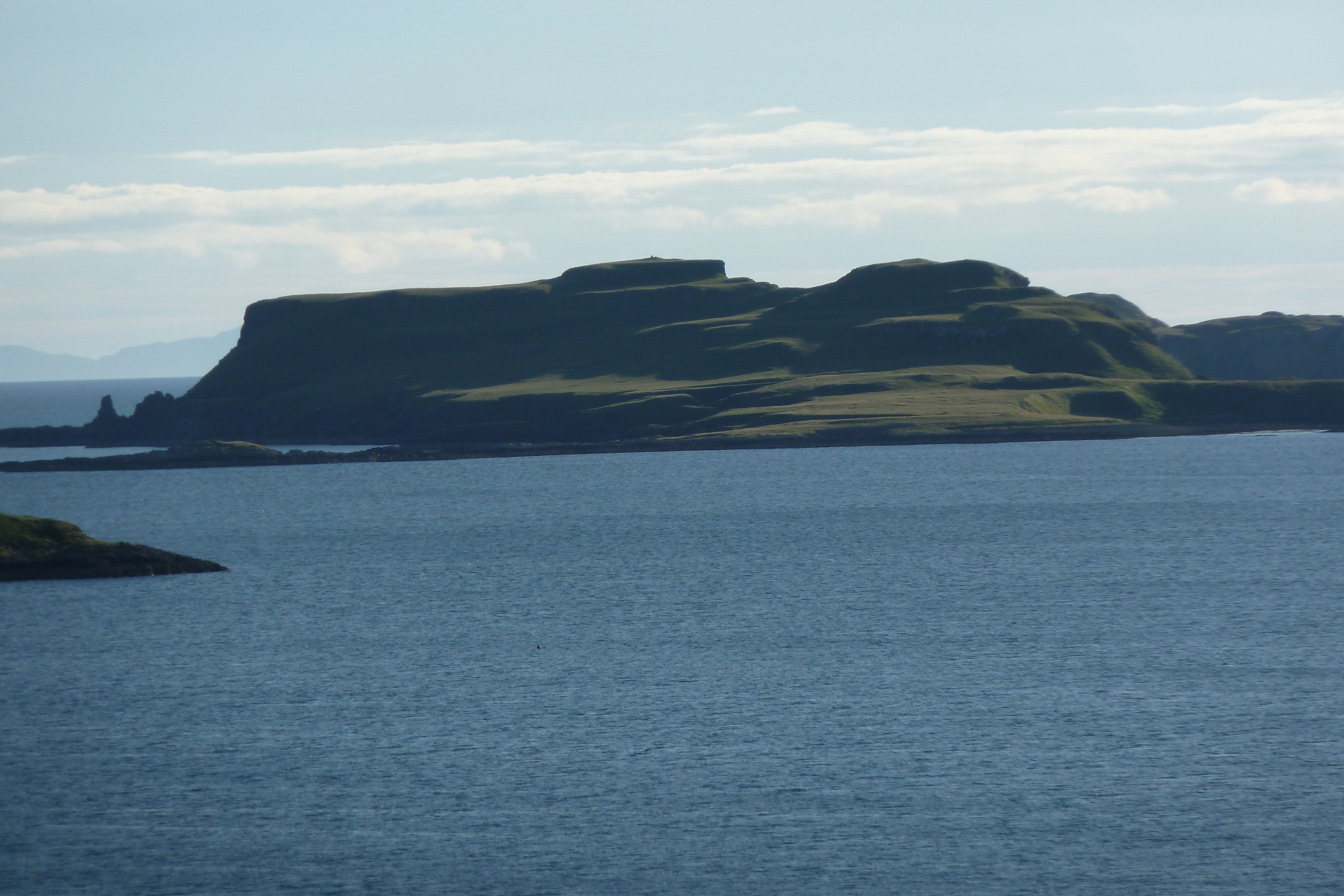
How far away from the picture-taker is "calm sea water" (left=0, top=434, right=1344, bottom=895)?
3872cm

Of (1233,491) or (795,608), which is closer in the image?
(795,608)

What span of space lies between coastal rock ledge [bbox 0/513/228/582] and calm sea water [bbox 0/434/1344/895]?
264 centimetres

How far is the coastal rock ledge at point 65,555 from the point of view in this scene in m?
92.6

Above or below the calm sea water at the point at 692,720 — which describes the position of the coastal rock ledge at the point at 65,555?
above

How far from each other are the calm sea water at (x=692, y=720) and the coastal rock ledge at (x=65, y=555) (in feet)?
8.65

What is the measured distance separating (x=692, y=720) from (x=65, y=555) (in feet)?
188

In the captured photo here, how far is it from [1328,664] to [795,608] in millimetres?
29061

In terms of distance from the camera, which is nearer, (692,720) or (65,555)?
(692,720)

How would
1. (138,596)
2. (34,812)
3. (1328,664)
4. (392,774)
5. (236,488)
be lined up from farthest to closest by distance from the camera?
(236,488) → (138,596) → (1328,664) → (392,774) → (34,812)

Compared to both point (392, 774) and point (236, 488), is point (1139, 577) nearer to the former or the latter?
point (392, 774)

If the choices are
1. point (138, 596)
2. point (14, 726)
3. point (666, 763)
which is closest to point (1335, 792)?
point (666, 763)

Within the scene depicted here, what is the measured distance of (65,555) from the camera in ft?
307

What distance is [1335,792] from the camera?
4309cm

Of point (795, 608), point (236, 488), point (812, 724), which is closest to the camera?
point (812, 724)
